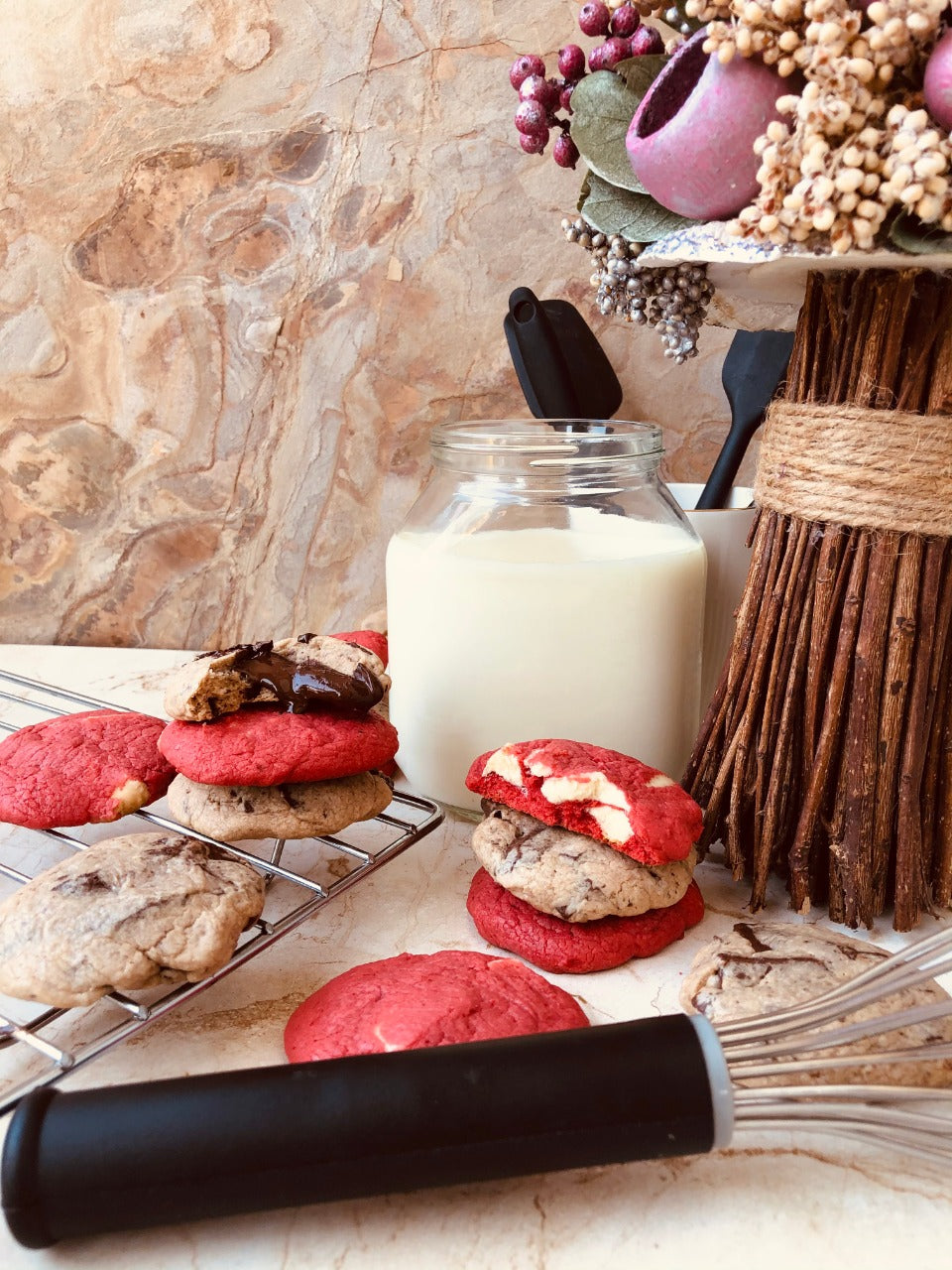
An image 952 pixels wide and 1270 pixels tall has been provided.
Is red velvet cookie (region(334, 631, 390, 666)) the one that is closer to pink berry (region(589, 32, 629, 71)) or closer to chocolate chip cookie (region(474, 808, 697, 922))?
chocolate chip cookie (region(474, 808, 697, 922))

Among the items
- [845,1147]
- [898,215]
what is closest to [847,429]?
[898,215]

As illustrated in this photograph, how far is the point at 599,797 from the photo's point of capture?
63 cm

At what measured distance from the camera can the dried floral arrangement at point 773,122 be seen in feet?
1.53

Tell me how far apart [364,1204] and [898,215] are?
1.70ft

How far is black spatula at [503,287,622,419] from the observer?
923mm

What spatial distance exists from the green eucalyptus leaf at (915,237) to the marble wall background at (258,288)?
22.8 inches

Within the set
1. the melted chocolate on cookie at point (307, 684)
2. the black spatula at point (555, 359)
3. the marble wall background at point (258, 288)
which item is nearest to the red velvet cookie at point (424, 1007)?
the melted chocolate on cookie at point (307, 684)

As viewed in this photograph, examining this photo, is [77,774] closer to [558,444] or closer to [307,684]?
[307,684]

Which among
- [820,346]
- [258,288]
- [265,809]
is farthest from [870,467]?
[258,288]

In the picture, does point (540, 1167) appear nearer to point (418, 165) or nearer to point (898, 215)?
point (898, 215)

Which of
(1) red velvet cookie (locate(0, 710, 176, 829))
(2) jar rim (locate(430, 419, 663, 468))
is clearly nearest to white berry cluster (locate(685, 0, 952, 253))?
(2) jar rim (locate(430, 419, 663, 468))

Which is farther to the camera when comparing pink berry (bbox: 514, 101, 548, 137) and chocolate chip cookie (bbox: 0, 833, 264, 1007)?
pink berry (bbox: 514, 101, 548, 137)

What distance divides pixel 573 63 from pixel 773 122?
190 millimetres

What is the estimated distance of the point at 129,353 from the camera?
3.71ft
